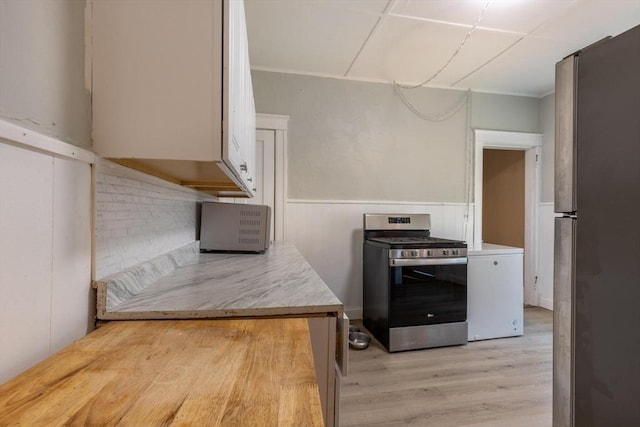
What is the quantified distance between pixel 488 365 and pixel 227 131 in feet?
7.92

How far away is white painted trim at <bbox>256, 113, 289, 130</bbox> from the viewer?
299cm

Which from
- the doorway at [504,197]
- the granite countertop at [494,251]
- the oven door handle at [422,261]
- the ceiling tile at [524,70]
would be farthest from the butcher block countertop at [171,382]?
the doorway at [504,197]

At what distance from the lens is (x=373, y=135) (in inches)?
128

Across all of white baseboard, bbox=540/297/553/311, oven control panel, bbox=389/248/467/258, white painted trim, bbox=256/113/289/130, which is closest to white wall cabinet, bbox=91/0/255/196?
oven control panel, bbox=389/248/467/258

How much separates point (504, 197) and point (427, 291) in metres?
2.43

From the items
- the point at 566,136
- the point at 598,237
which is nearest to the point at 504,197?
the point at 566,136

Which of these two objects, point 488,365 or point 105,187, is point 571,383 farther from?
point 105,187

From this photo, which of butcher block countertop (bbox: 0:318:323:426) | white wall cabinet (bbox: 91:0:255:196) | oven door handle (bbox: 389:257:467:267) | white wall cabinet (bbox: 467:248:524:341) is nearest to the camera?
butcher block countertop (bbox: 0:318:323:426)

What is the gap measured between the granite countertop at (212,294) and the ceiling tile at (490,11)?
1.84 meters

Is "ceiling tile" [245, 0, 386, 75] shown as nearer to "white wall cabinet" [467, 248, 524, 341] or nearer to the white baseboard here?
"white wall cabinet" [467, 248, 524, 341]

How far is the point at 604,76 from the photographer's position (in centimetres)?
97

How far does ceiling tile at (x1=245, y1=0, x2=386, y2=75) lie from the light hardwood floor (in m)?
2.42

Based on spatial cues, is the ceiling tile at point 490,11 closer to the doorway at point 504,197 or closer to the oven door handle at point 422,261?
the oven door handle at point 422,261

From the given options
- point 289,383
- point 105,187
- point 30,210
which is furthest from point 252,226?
point 289,383
